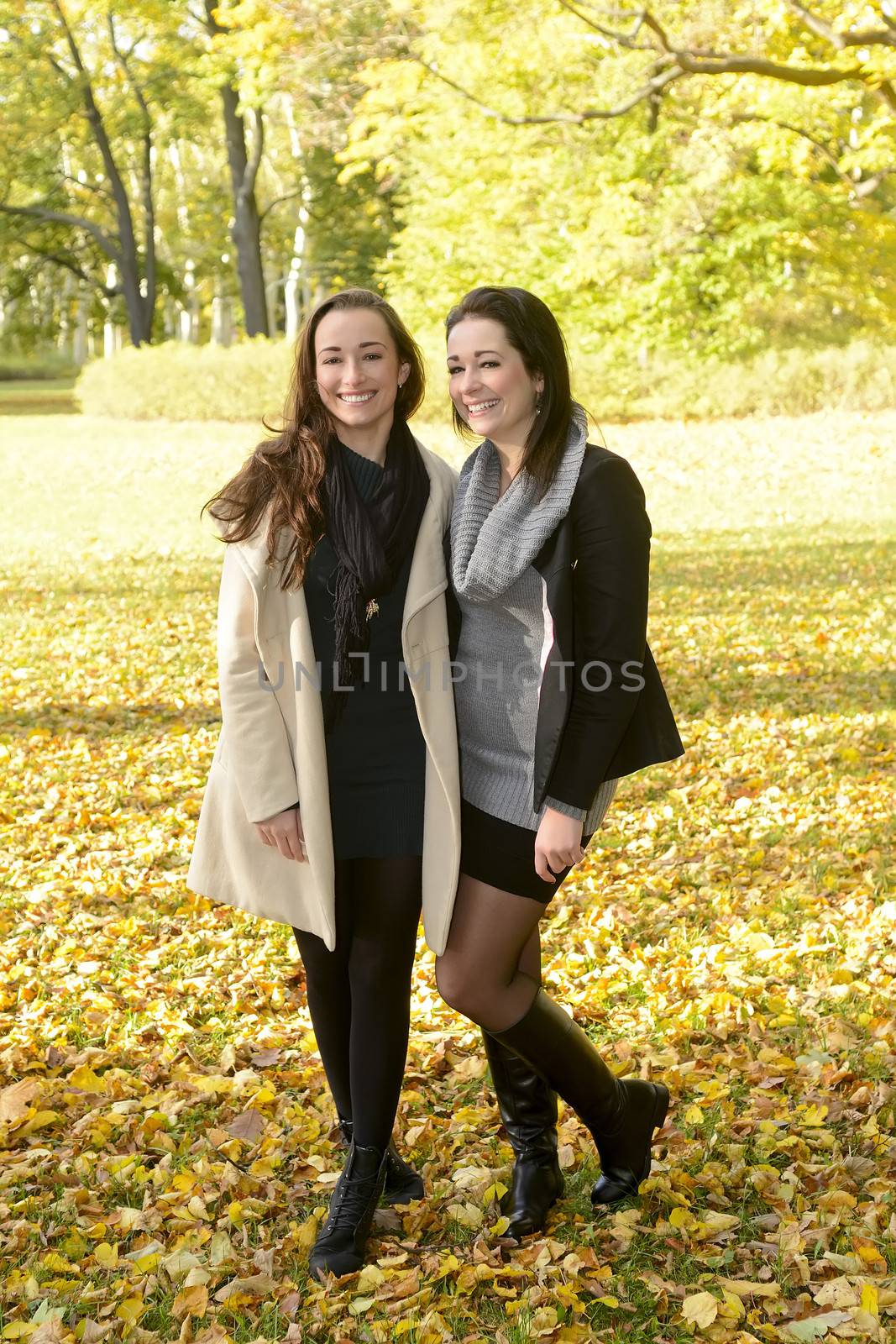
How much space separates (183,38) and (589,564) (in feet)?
109

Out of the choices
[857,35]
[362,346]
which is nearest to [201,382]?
[857,35]

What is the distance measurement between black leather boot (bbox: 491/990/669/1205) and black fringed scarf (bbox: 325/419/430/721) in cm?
86

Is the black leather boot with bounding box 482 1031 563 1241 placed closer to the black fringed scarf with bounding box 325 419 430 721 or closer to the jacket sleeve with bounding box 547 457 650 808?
the jacket sleeve with bounding box 547 457 650 808

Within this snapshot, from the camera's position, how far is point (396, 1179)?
131 inches

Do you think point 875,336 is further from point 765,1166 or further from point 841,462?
point 765,1166

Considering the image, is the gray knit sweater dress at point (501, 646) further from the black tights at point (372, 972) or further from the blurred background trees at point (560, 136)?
the blurred background trees at point (560, 136)

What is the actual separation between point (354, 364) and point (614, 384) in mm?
23615

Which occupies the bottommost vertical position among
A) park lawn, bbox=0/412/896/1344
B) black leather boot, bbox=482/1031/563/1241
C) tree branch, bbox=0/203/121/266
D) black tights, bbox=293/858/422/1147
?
park lawn, bbox=0/412/896/1344

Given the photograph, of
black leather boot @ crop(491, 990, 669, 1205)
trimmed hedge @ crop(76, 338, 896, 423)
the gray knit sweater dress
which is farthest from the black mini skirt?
trimmed hedge @ crop(76, 338, 896, 423)

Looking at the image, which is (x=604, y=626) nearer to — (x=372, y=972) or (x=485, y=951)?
(x=485, y=951)

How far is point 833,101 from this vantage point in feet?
59.4

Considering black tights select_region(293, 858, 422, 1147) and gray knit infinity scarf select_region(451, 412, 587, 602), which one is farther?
black tights select_region(293, 858, 422, 1147)

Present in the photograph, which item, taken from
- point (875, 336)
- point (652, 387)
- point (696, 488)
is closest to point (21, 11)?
point (652, 387)

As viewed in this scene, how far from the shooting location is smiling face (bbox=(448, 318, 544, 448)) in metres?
2.70
